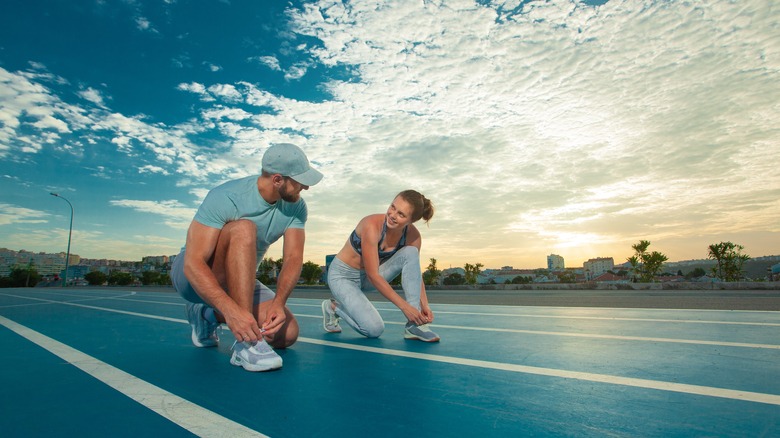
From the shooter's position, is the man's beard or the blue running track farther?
the man's beard

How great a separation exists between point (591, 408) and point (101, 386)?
2303 mm

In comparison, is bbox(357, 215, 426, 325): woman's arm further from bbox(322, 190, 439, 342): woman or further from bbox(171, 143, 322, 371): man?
bbox(171, 143, 322, 371): man

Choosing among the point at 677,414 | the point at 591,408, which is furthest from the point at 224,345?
the point at 677,414

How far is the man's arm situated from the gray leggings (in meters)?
0.88

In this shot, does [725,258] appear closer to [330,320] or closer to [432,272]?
[432,272]

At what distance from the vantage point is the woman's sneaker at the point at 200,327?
3436 millimetres

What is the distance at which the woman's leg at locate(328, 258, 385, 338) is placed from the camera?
3.83 metres

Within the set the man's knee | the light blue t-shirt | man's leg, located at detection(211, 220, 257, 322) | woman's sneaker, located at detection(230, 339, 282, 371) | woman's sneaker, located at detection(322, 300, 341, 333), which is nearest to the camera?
woman's sneaker, located at detection(230, 339, 282, 371)

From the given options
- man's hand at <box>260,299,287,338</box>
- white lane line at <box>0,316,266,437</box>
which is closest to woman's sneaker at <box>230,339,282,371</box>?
man's hand at <box>260,299,287,338</box>

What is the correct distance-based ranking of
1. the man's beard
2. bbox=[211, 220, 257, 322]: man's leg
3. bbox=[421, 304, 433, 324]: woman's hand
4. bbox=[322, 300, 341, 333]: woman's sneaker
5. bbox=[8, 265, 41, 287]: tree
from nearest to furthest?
bbox=[211, 220, 257, 322]: man's leg
the man's beard
bbox=[421, 304, 433, 324]: woman's hand
bbox=[322, 300, 341, 333]: woman's sneaker
bbox=[8, 265, 41, 287]: tree

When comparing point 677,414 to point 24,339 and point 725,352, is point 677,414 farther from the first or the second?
point 24,339

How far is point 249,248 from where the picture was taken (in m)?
2.78

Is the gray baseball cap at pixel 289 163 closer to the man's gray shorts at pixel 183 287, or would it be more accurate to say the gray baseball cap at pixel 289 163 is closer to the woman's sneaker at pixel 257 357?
the man's gray shorts at pixel 183 287

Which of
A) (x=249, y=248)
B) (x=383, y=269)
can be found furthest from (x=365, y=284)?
(x=249, y=248)
